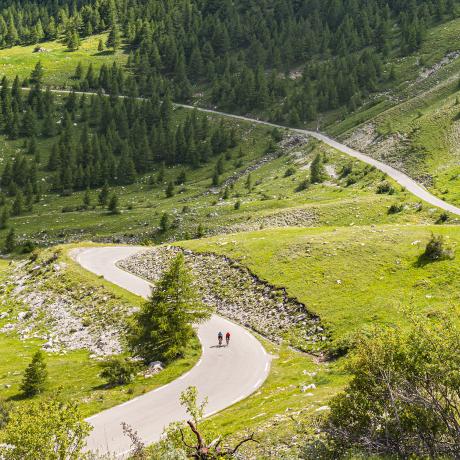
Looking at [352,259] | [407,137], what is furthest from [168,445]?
[407,137]

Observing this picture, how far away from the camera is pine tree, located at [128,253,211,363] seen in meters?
42.0

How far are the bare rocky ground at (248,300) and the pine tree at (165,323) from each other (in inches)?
331

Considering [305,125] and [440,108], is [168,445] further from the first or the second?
[305,125]

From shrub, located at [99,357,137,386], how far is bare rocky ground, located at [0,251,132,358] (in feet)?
28.4

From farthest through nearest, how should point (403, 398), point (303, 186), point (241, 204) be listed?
point (303, 186), point (241, 204), point (403, 398)

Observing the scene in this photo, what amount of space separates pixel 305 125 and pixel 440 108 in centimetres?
5042

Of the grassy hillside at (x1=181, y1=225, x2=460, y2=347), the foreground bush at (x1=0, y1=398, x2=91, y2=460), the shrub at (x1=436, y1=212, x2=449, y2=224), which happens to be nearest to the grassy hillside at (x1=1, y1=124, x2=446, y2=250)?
the shrub at (x1=436, y1=212, x2=449, y2=224)

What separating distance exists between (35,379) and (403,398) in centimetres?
3050

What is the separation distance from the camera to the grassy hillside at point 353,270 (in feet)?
138

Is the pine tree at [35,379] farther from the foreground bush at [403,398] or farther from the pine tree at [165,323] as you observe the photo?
the foreground bush at [403,398]

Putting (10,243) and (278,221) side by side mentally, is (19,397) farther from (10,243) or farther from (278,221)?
(10,243)

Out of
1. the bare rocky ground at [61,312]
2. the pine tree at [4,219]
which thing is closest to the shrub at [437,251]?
the bare rocky ground at [61,312]

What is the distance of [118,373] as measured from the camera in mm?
38969

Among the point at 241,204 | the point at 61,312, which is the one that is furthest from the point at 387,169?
the point at 61,312
